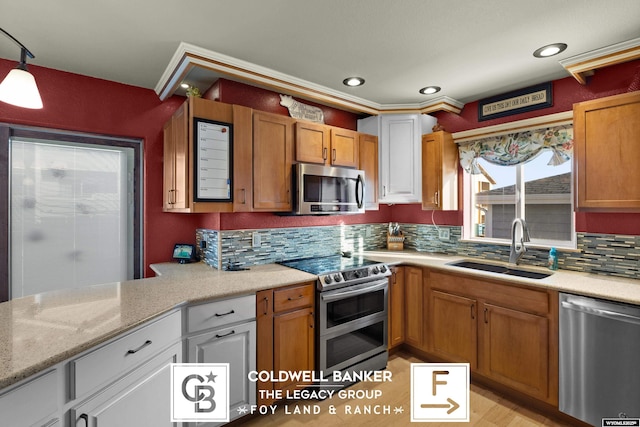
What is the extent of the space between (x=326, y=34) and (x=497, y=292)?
2.21m

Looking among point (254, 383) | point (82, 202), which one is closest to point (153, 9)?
point (82, 202)

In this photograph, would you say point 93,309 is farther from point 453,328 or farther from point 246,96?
point 453,328

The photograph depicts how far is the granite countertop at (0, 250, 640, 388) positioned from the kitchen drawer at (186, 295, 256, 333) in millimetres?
59

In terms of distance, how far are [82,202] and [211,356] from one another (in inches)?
68.7

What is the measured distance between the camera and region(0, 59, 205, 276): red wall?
2.37m

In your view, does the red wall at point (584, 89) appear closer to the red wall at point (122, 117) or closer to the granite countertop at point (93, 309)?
the granite countertop at point (93, 309)

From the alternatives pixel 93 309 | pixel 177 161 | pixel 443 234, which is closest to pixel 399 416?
pixel 443 234

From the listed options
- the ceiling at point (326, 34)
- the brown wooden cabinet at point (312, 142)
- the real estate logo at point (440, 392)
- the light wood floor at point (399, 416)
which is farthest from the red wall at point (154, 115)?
the real estate logo at point (440, 392)

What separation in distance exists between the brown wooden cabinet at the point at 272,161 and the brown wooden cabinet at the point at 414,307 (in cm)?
132

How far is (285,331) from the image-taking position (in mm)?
2215

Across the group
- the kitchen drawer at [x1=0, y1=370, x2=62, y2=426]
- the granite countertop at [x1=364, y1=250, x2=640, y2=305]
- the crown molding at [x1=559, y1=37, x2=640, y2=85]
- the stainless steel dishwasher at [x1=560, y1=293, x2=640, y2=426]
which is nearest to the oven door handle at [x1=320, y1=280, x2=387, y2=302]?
the granite countertop at [x1=364, y1=250, x2=640, y2=305]

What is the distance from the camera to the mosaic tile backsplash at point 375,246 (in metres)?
2.38

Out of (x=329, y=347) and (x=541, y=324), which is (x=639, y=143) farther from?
(x=329, y=347)

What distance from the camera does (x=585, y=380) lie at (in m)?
1.99
